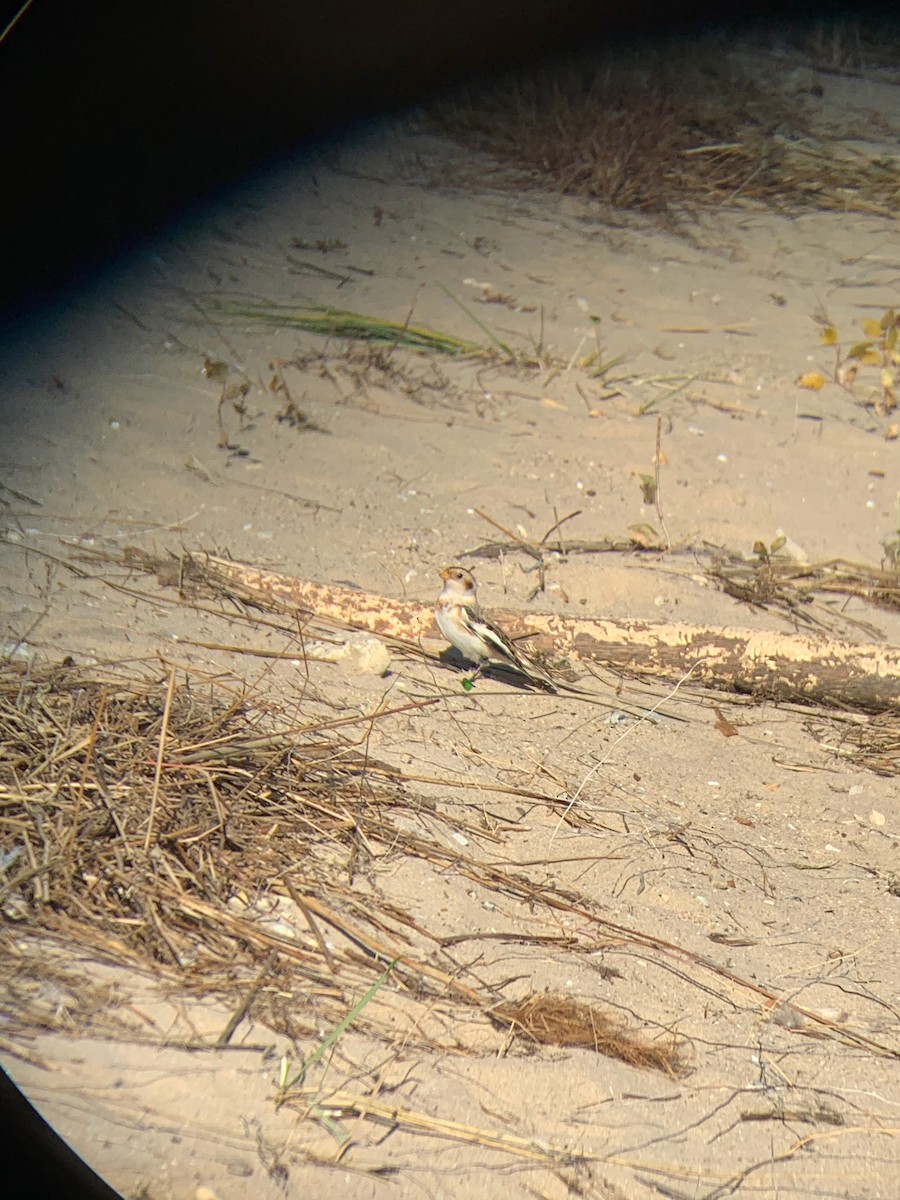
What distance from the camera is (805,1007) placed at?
2738 millimetres

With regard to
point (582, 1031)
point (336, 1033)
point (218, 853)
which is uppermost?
point (218, 853)

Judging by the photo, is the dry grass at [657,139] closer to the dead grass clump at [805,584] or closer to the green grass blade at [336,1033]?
the dead grass clump at [805,584]

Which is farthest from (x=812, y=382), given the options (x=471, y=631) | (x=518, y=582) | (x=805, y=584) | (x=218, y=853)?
(x=218, y=853)

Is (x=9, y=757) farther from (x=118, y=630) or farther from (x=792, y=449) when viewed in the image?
(x=792, y=449)

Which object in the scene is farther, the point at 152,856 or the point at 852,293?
the point at 852,293

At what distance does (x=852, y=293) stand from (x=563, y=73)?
9.87 ft

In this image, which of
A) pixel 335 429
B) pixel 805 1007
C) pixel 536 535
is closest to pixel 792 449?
pixel 536 535

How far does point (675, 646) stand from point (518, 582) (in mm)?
814

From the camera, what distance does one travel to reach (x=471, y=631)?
12.3ft

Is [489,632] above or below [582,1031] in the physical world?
above

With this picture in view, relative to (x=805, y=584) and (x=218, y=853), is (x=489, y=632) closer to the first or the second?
(x=218, y=853)

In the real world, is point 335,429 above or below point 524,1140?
above

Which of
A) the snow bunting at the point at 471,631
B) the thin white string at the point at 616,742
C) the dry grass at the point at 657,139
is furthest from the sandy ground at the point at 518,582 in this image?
the dry grass at the point at 657,139

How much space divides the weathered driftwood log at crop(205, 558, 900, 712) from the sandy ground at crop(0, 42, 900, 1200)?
0.16m
